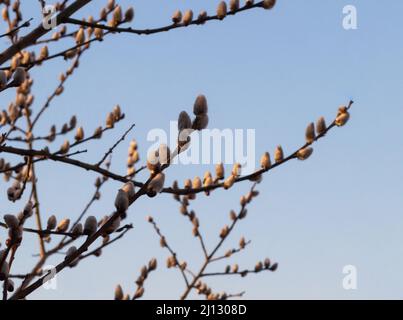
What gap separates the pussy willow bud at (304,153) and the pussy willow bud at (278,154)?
0.37 feet

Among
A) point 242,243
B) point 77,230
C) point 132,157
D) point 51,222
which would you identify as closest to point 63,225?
point 51,222

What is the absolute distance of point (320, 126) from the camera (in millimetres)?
3676

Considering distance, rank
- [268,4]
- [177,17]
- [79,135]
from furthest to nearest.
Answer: [79,135] → [177,17] → [268,4]

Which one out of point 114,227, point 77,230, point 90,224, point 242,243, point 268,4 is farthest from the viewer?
point 242,243

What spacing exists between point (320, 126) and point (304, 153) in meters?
0.22

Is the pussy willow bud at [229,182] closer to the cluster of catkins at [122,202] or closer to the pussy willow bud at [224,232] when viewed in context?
the cluster of catkins at [122,202]

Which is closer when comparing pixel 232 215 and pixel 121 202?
pixel 121 202

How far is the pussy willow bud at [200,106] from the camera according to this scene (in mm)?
2045

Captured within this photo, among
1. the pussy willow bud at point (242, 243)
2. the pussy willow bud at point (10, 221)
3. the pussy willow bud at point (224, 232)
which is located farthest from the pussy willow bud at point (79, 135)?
the pussy willow bud at point (242, 243)

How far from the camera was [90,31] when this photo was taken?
602 cm

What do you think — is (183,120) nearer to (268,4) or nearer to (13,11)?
(268,4)
